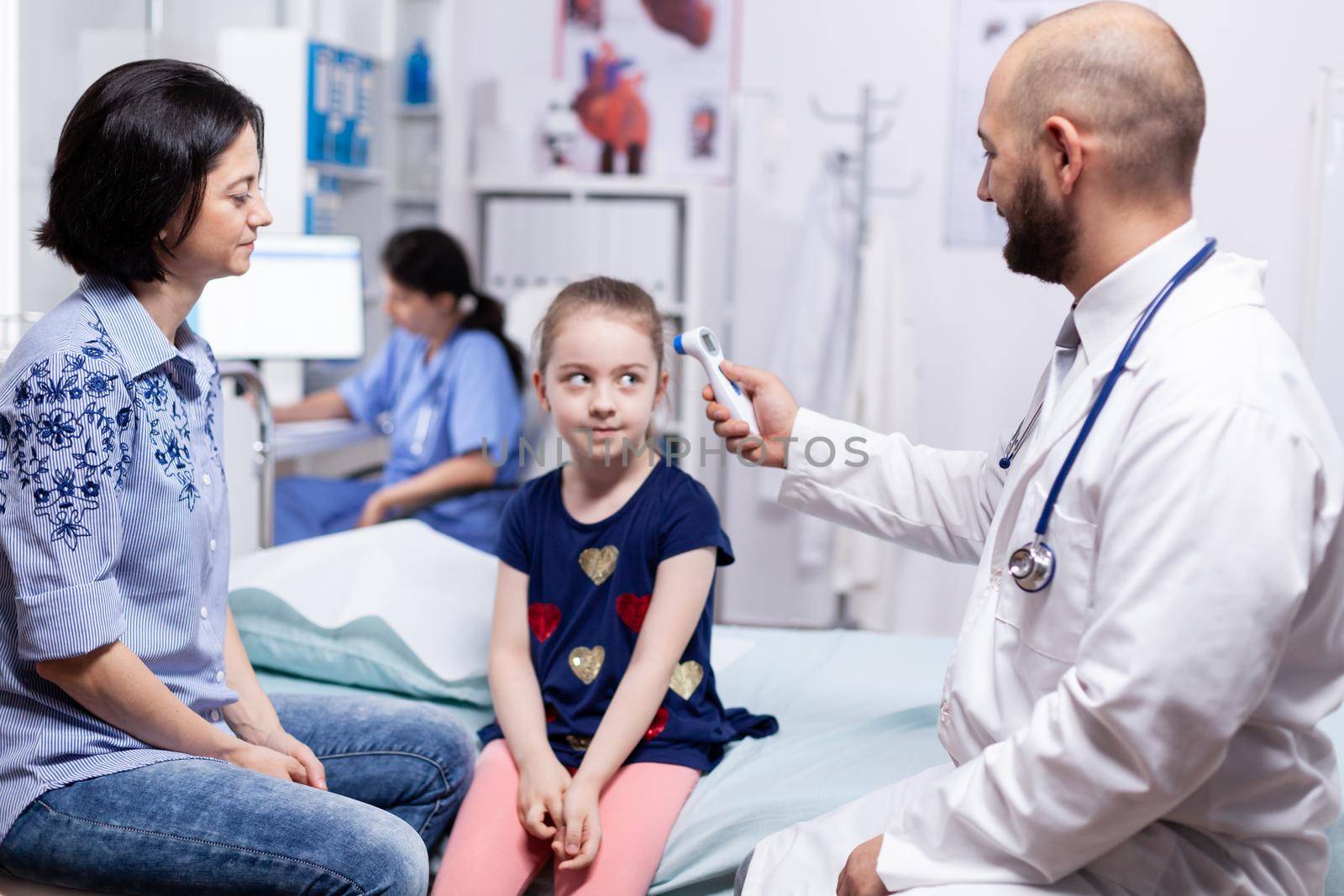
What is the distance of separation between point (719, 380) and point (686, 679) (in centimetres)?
38

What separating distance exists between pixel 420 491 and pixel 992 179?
6.77ft

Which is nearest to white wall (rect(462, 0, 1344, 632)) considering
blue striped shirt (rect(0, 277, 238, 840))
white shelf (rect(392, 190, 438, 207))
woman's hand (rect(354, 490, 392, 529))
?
white shelf (rect(392, 190, 438, 207))

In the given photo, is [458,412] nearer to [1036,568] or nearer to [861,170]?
[861,170]

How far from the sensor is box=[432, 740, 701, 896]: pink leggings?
54.0 inches

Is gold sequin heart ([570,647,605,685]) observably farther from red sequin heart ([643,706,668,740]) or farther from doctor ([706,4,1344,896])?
doctor ([706,4,1344,896])

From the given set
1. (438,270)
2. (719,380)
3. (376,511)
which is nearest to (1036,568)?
(719,380)

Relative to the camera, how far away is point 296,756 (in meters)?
1.43

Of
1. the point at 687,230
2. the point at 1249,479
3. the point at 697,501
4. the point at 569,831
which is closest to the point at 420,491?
the point at 687,230

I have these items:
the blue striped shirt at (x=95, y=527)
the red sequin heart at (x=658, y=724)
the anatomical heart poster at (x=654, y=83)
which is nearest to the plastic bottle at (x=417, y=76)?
the anatomical heart poster at (x=654, y=83)

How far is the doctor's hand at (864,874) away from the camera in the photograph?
44.7 inches

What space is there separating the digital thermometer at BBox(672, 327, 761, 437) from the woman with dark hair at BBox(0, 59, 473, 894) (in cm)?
53

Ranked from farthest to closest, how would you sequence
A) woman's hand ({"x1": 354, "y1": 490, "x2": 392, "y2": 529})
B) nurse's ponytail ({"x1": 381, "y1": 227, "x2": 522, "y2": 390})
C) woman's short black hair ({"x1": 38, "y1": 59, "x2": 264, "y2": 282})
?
nurse's ponytail ({"x1": 381, "y1": 227, "x2": 522, "y2": 390})
woman's hand ({"x1": 354, "y1": 490, "x2": 392, "y2": 529})
woman's short black hair ({"x1": 38, "y1": 59, "x2": 264, "y2": 282})

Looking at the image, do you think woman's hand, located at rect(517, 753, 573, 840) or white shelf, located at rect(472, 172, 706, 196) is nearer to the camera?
woman's hand, located at rect(517, 753, 573, 840)

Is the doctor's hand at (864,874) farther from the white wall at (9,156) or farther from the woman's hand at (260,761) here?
the white wall at (9,156)
